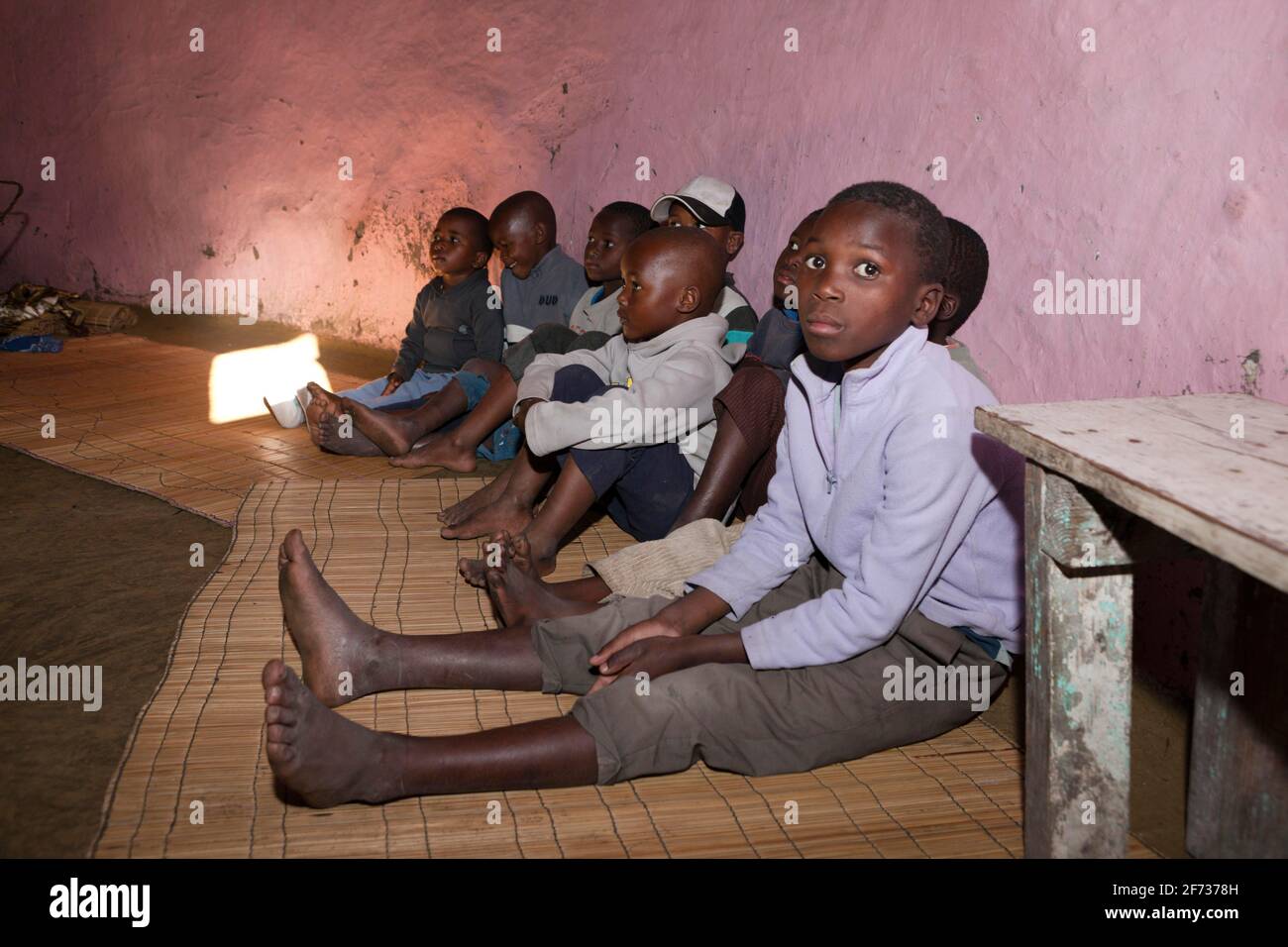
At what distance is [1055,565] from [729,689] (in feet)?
1.89

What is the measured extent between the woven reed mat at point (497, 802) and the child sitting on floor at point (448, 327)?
6.31 ft

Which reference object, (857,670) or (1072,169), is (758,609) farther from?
(1072,169)

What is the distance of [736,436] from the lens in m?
2.58

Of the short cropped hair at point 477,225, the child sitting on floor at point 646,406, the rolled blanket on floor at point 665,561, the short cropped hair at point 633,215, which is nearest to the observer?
the rolled blanket on floor at point 665,561

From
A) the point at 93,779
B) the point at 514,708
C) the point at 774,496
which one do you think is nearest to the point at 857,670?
the point at 774,496

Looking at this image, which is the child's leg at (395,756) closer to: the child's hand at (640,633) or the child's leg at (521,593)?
the child's hand at (640,633)

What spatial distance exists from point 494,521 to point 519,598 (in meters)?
0.84

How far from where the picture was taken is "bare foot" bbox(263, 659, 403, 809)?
5.20 feet

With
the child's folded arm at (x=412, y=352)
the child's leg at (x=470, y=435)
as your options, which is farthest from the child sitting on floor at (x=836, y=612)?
the child's folded arm at (x=412, y=352)

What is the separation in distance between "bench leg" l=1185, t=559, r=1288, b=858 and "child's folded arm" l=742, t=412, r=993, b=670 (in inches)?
14.6

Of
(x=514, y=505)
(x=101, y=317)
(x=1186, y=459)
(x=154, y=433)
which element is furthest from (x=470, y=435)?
(x=101, y=317)

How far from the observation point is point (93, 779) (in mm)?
1939

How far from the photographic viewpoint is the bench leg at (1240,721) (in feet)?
5.19

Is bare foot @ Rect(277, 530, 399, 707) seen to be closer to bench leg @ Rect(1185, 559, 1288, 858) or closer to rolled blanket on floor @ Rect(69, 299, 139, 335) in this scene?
bench leg @ Rect(1185, 559, 1288, 858)
